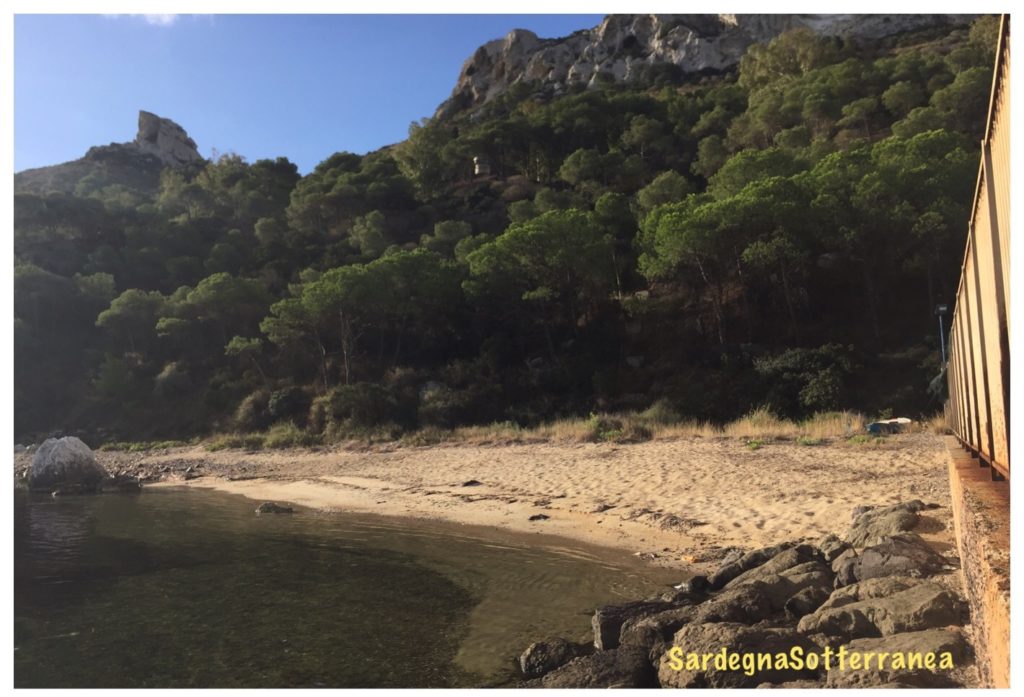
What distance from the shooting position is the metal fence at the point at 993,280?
3072 mm

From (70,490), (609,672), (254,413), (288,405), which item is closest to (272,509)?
(70,490)

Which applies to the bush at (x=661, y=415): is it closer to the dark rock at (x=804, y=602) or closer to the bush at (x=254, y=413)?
the dark rock at (x=804, y=602)

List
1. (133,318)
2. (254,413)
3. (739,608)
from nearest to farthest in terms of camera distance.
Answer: (739,608) < (254,413) < (133,318)

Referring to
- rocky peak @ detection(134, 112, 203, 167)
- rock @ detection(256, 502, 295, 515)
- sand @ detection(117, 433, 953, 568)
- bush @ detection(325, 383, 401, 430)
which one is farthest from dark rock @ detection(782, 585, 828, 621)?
rocky peak @ detection(134, 112, 203, 167)

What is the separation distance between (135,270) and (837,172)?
45367mm

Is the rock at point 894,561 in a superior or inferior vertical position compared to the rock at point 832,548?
superior

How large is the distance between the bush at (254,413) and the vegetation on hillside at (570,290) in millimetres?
107

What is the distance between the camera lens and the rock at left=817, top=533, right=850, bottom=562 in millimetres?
6984

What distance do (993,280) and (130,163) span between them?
11216 cm

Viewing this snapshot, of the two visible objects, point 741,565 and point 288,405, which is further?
point 288,405

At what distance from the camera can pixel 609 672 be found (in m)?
5.09

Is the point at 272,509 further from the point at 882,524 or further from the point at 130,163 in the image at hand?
the point at 130,163

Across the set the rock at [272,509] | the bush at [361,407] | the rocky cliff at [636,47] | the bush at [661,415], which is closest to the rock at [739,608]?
the rock at [272,509]

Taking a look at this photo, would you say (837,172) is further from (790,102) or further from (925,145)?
(790,102)
